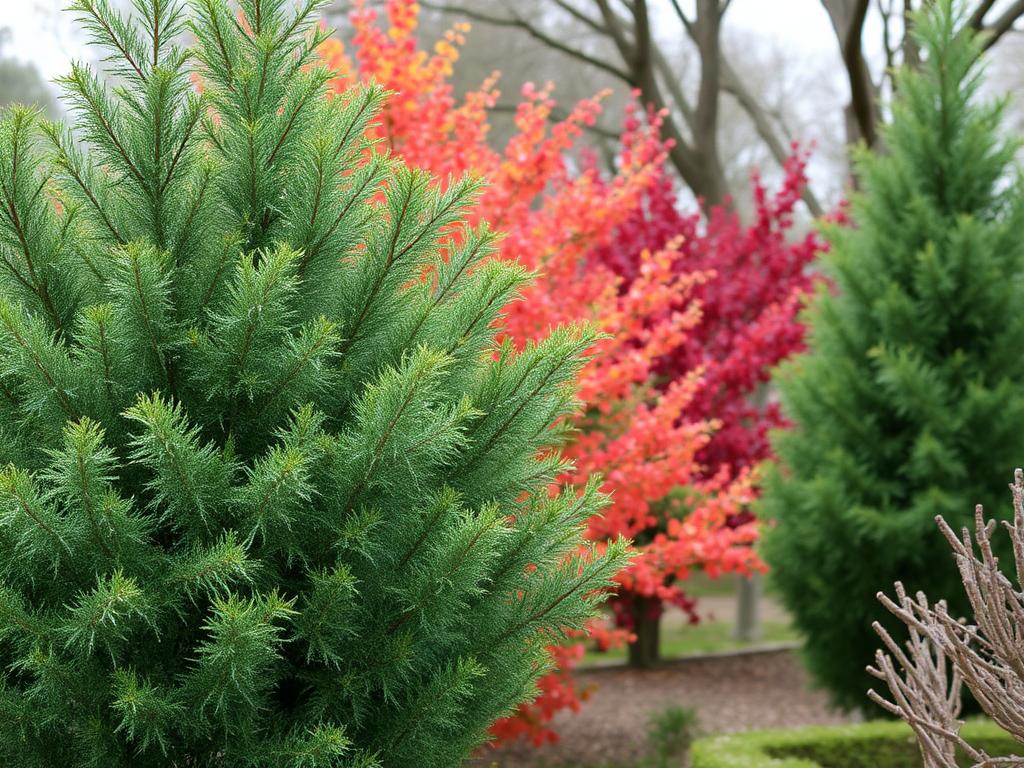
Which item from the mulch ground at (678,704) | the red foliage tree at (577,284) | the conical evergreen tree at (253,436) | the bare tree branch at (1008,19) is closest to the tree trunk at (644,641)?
the mulch ground at (678,704)

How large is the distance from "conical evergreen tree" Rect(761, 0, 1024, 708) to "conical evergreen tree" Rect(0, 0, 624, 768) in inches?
163

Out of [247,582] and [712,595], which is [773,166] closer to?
[712,595]

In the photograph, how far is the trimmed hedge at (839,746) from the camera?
5.70 m

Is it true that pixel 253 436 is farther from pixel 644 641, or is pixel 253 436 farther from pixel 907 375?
pixel 644 641

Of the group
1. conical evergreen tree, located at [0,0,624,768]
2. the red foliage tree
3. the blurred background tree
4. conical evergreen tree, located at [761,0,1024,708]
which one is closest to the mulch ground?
conical evergreen tree, located at [761,0,1024,708]

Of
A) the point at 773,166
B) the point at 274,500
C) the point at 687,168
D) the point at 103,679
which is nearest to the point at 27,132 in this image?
the point at 274,500

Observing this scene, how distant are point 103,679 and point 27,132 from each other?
1.26 meters

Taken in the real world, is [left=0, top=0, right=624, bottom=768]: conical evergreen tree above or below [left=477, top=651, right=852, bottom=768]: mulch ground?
above

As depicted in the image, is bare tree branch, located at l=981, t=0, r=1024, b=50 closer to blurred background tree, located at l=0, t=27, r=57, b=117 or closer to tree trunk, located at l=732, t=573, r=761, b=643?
tree trunk, located at l=732, t=573, r=761, b=643

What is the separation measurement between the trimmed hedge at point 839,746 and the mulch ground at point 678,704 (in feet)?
4.73

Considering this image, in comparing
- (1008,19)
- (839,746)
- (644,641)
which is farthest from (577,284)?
(644,641)

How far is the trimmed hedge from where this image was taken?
18.7 feet

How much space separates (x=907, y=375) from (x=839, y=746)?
2.14m

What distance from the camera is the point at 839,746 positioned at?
19.8 ft
